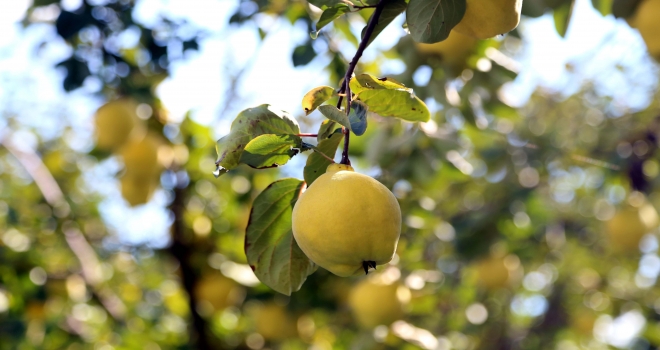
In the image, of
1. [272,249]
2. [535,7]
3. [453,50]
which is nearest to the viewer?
[272,249]

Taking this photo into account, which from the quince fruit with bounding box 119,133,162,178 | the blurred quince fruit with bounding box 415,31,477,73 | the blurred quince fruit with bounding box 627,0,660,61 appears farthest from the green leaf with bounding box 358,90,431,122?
the quince fruit with bounding box 119,133,162,178

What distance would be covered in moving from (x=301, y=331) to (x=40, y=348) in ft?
5.18

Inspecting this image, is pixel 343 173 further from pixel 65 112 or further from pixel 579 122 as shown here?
pixel 65 112

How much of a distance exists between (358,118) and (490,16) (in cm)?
33

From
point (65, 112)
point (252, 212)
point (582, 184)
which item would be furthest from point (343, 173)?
point (65, 112)

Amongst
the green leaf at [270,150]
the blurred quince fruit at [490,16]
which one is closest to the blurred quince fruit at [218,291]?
the green leaf at [270,150]

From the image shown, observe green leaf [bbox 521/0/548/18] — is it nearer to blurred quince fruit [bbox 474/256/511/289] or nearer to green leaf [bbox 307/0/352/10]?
green leaf [bbox 307/0/352/10]

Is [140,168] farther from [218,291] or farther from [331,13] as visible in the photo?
[331,13]

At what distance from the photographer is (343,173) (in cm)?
90

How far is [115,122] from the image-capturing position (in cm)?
265

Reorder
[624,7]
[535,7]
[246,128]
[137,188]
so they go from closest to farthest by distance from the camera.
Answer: [246,128] < [535,7] < [624,7] < [137,188]

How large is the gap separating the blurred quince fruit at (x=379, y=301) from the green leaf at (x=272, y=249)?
4.77 ft

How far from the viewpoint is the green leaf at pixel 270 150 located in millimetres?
948

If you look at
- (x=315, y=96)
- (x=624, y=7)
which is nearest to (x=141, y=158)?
(x=315, y=96)
